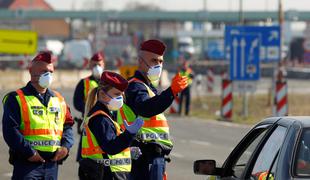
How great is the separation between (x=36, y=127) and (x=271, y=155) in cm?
258

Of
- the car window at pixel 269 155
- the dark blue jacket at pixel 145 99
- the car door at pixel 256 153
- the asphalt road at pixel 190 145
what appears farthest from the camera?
the asphalt road at pixel 190 145

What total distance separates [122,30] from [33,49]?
80454 mm

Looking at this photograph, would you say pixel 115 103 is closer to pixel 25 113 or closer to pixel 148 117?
pixel 148 117

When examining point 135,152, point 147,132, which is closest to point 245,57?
point 147,132

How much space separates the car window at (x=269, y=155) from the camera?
21.4 feet

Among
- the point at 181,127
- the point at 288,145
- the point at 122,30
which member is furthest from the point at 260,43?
the point at 122,30

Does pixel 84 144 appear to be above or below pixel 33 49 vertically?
above

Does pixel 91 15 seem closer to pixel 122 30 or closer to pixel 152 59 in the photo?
pixel 122 30

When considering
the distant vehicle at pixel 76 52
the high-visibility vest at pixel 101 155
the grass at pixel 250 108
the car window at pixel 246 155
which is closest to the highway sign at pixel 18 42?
the grass at pixel 250 108

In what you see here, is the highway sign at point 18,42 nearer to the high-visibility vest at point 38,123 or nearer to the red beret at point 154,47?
the red beret at point 154,47

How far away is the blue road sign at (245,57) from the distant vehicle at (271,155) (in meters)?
19.8

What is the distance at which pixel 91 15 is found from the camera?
337 feet

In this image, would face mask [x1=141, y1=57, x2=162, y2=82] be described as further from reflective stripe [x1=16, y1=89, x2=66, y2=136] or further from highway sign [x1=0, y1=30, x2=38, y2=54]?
highway sign [x1=0, y1=30, x2=38, y2=54]

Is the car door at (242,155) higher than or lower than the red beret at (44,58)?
lower
